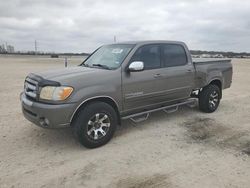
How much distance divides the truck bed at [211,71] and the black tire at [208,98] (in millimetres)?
222

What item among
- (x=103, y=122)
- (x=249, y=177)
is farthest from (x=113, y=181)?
(x=249, y=177)

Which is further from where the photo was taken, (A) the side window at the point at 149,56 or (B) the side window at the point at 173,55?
(B) the side window at the point at 173,55

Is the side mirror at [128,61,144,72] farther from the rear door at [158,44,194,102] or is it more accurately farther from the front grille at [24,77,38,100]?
the front grille at [24,77,38,100]

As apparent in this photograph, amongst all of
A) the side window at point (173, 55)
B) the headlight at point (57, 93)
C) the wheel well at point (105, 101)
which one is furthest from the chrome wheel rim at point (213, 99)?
the headlight at point (57, 93)

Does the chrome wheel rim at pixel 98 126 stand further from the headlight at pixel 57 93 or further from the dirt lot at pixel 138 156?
the headlight at pixel 57 93

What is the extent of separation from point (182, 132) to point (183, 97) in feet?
3.89

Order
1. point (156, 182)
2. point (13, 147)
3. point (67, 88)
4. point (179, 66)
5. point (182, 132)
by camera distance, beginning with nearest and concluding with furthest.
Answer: point (156, 182) < point (67, 88) < point (13, 147) < point (182, 132) < point (179, 66)

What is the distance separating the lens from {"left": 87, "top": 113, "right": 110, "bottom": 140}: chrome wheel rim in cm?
495

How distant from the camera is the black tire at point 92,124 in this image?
4801mm

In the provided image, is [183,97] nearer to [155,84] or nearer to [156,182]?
[155,84]

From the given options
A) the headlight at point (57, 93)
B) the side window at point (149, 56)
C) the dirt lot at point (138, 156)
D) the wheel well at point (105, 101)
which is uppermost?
the side window at point (149, 56)

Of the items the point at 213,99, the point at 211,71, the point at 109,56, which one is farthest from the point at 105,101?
A: the point at 213,99

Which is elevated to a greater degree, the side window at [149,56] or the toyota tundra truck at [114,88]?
the side window at [149,56]

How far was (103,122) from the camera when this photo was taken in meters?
5.12
